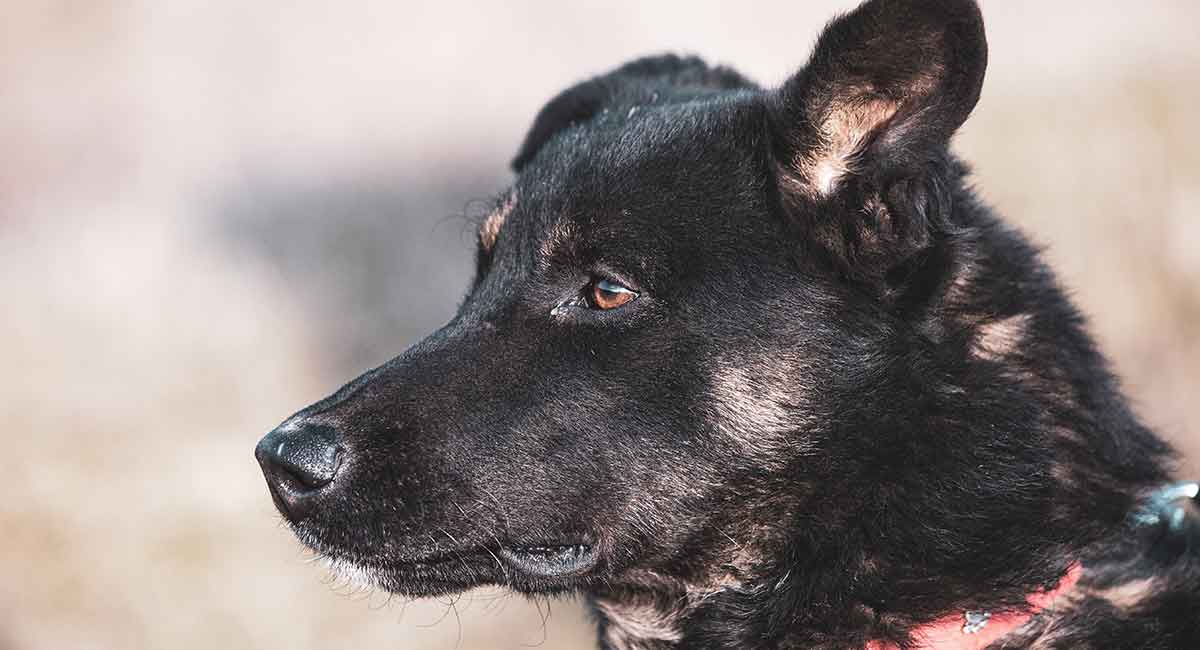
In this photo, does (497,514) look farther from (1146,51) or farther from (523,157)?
(1146,51)

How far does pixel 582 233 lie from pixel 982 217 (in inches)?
41.3

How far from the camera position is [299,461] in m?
3.29

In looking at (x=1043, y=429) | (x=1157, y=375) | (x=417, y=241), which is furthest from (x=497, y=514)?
(x=1157, y=375)

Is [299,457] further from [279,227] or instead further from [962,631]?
[279,227]

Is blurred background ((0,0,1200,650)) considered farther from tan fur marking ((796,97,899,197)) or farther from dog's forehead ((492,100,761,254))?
tan fur marking ((796,97,899,197))

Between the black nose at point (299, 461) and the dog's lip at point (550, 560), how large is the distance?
0.49 metres

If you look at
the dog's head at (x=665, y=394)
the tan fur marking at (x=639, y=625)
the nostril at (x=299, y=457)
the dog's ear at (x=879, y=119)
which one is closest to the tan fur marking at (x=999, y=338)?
the dog's head at (x=665, y=394)

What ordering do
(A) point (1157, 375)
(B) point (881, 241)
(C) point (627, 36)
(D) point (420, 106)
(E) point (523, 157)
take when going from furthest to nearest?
(C) point (627, 36) < (D) point (420, 106) < (A) point (1157, 375) < (E) point (523, 157) < (B) point (881, 241)

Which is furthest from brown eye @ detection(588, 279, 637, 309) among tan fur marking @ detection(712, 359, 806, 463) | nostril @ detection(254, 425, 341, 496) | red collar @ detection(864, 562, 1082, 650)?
red collar @ detection(864, 562, 1082, 650)

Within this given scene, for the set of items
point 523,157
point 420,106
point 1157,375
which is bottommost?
point 1157,375

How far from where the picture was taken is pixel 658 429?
3387 mm

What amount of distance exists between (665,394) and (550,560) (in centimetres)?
50

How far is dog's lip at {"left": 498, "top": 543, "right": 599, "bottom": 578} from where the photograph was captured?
3436 mm

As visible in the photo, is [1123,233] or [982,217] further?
[1123,233]
